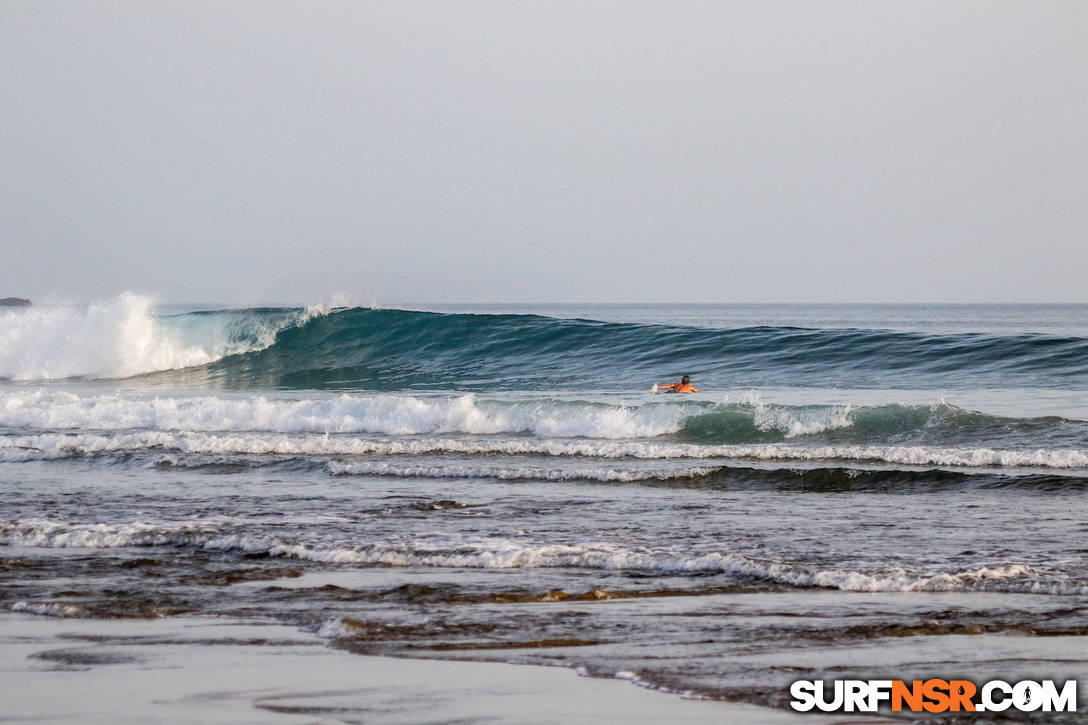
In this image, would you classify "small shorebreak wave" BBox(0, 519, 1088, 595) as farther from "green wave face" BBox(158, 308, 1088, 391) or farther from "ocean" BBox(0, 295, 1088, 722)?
"green wave face" BBox(158, 308, 1088, 391)

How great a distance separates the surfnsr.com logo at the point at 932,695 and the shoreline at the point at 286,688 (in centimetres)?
16

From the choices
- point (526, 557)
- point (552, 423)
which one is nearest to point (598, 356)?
point (552, 423)

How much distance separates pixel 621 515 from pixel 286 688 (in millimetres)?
5148

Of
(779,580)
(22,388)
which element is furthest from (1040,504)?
(22,388)

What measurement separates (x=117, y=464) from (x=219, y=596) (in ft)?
26.6

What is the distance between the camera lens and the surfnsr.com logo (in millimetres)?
4305

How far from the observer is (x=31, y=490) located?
11.4 m

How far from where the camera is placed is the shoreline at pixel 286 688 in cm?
425

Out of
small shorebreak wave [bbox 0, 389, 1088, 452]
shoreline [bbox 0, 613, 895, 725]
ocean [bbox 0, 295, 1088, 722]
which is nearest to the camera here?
shoreline [bbox 0, 613, 895, 725]

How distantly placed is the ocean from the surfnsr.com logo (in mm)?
112

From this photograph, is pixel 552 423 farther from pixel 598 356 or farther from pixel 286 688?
pixel 286 688

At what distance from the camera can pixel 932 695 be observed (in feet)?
14.6

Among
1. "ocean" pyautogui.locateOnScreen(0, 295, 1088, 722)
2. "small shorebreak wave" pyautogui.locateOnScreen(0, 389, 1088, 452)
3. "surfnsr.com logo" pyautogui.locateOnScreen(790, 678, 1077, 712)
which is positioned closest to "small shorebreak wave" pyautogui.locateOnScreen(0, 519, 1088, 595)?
"ocean" pyautogui.locateOnScreen(0, 295, 1088, 722)

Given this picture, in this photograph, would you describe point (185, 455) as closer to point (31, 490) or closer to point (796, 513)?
point (31, 490)
